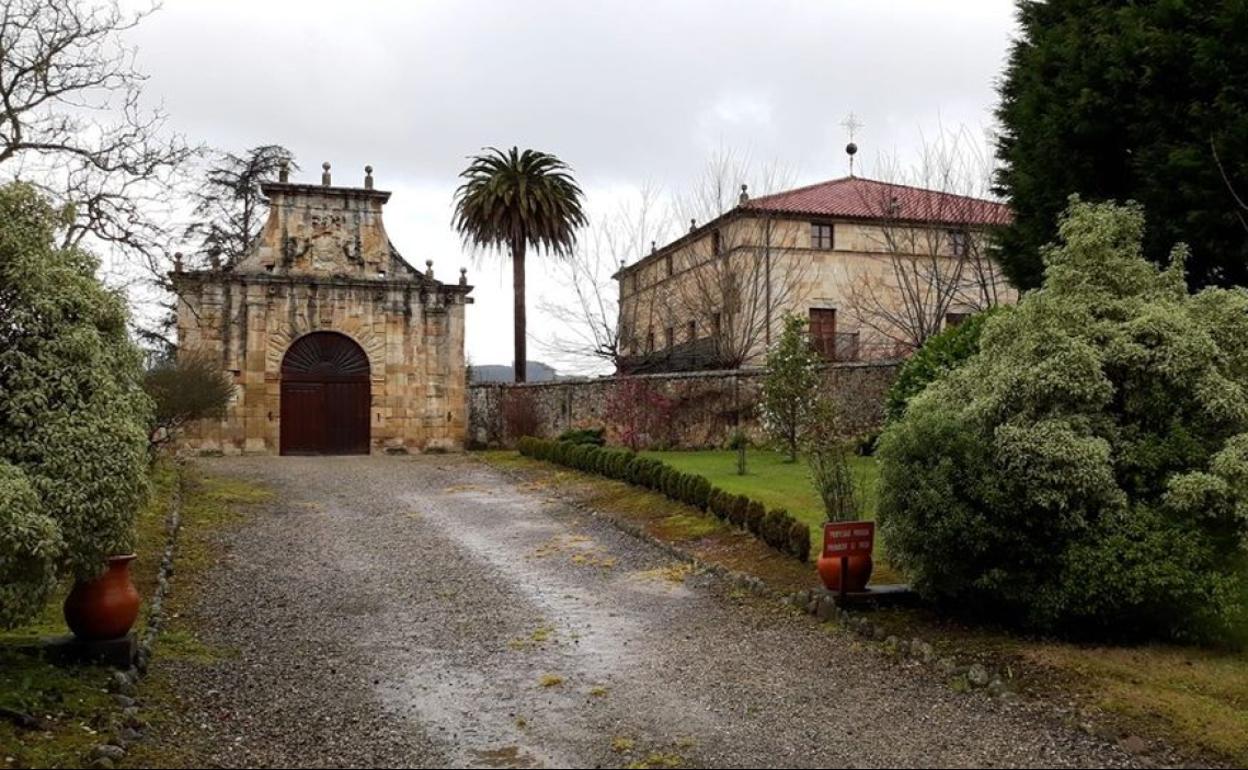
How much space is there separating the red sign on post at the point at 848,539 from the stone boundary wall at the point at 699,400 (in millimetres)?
11866

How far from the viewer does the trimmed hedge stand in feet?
35.6

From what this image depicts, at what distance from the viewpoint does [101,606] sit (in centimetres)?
679

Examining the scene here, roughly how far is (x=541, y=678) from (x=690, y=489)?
7472 millimetres

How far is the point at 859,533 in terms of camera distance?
860cm

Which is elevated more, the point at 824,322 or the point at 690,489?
the point at 824,322

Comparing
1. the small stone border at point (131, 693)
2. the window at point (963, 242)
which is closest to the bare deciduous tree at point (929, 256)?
the window at point (963, 242)

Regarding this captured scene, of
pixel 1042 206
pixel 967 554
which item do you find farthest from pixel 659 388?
pixel 967 554

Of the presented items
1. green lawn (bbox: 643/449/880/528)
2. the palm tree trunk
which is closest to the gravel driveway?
green lawn (bbox: 643/449/880/528)

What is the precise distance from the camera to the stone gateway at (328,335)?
26281 millimetres

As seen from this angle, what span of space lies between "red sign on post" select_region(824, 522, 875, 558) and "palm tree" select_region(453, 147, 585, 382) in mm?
22715

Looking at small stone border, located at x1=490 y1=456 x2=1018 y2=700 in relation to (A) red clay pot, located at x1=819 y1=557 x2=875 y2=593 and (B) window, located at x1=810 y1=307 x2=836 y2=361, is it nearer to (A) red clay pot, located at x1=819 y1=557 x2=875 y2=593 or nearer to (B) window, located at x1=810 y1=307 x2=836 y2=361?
(A) red clay pot, located at x1=819 y1=557 x2=875 y2=593

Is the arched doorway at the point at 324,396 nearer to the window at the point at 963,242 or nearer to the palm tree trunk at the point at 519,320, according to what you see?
the palm tree trunk at the point at 519,320

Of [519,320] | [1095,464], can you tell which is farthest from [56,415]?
[519,320]

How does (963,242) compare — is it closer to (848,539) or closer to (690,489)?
(690,489)
